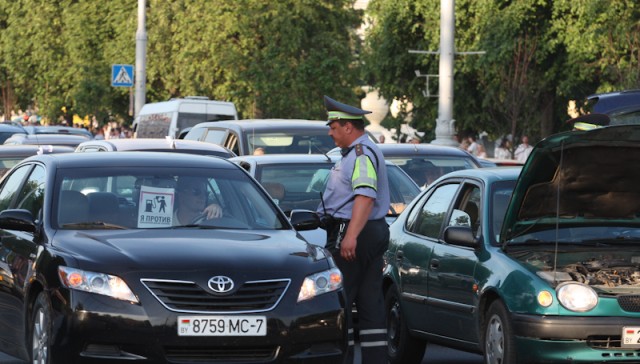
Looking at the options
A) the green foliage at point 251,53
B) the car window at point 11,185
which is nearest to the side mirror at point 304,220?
the car window at point 11,185

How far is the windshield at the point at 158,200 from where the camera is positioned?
9570 mm

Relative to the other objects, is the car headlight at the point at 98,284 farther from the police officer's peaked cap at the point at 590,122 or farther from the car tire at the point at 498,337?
the police officer's peaked cap at the point at 590,122

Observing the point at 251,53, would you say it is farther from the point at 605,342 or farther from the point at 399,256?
the point at 605,342

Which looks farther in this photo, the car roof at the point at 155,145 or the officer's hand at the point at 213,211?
the car roof at the point at 155,145

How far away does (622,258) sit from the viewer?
989cm

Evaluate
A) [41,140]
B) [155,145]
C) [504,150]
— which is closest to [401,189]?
[155,145]

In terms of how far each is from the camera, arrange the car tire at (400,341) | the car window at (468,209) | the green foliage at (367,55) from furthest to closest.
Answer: the green foliage at (367,55), the car tire at (400,341), the car window at (468,209)

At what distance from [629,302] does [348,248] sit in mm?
1664

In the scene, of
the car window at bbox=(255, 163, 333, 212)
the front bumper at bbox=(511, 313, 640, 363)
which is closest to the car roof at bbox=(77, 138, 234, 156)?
the car window at bbox=(255, 163, 333, 212)

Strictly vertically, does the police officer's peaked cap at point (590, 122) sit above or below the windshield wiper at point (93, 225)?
above

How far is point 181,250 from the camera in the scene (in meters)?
8.78

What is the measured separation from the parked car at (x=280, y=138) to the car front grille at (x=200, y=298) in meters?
11.6

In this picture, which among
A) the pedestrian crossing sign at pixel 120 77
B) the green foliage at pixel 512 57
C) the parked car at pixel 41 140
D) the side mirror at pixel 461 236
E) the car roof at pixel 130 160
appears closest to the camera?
the car roof at pixel 130 160

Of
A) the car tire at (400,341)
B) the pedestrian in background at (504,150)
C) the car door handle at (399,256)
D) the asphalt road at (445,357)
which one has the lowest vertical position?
the pedestrian in background at (504,150)
